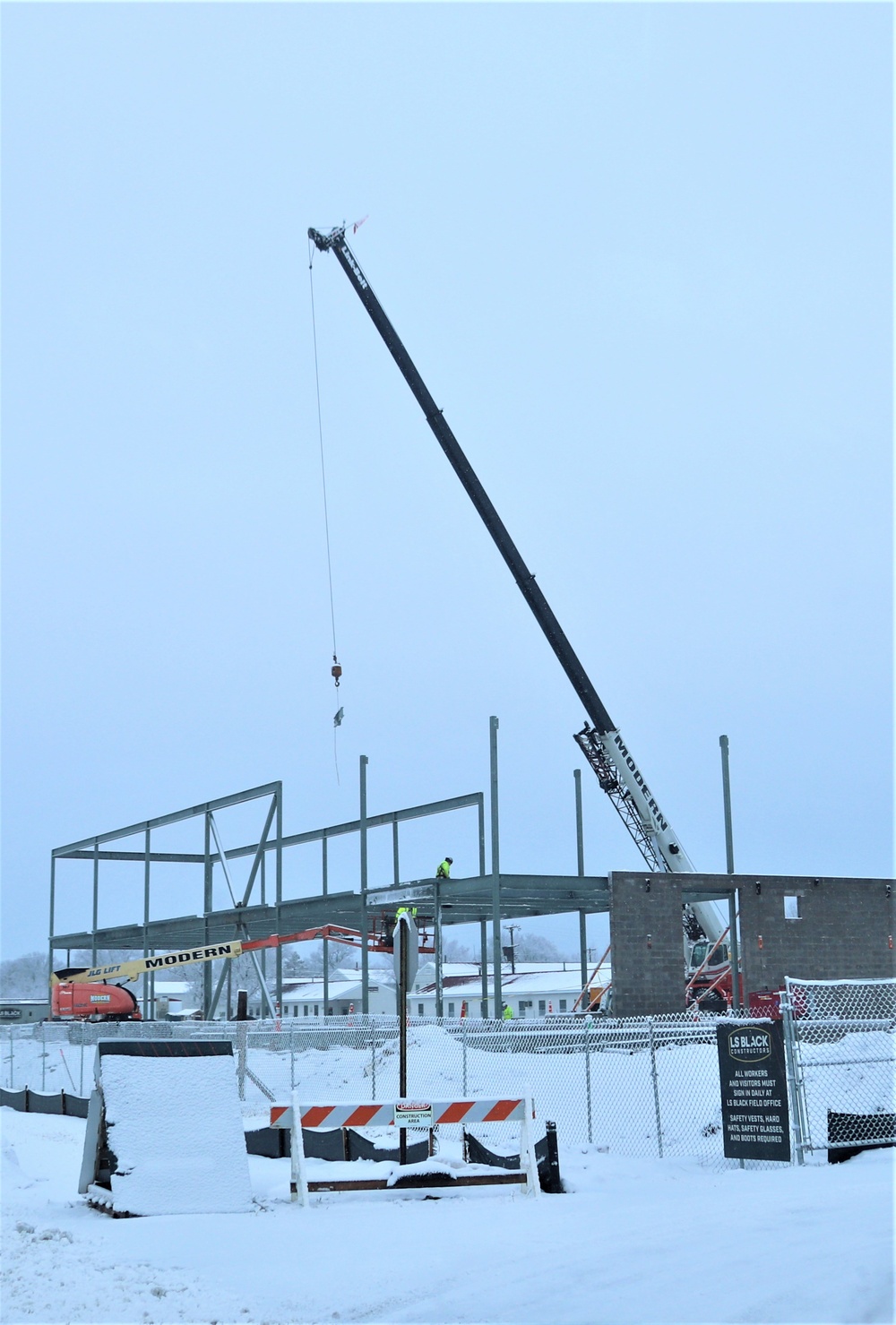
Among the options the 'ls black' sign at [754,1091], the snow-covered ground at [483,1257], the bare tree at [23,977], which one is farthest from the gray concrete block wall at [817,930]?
the bare tree at [23,977]

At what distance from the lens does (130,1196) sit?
10.2m

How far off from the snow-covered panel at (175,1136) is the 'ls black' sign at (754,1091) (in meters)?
4.66

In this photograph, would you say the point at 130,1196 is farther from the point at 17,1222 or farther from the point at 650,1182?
the point at 650,1182

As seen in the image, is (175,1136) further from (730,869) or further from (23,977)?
(23,977)

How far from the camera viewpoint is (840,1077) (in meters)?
17.7

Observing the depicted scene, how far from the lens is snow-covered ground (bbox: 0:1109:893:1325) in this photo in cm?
666

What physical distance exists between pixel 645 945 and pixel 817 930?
5.27 metres

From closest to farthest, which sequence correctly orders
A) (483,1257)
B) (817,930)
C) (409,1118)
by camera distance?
(483,1257) → (409,1118) → (817,930)

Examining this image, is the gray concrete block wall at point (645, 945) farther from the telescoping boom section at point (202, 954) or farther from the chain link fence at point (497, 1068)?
the telescoping boom section at point (202, 954)

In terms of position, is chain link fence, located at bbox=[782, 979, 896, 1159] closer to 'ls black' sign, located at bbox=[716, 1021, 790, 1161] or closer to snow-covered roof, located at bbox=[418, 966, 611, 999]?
'ls black' sign, located at bbox=[716, 1021, 790, 1161]

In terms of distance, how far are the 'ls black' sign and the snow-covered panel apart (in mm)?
4656

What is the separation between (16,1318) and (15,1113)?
1409cm

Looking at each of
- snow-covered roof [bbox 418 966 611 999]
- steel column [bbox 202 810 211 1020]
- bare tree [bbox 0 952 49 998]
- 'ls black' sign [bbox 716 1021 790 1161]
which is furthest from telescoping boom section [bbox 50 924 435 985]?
bare tree [bbox 0 952 49 998]

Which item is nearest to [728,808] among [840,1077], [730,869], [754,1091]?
[730,869]
